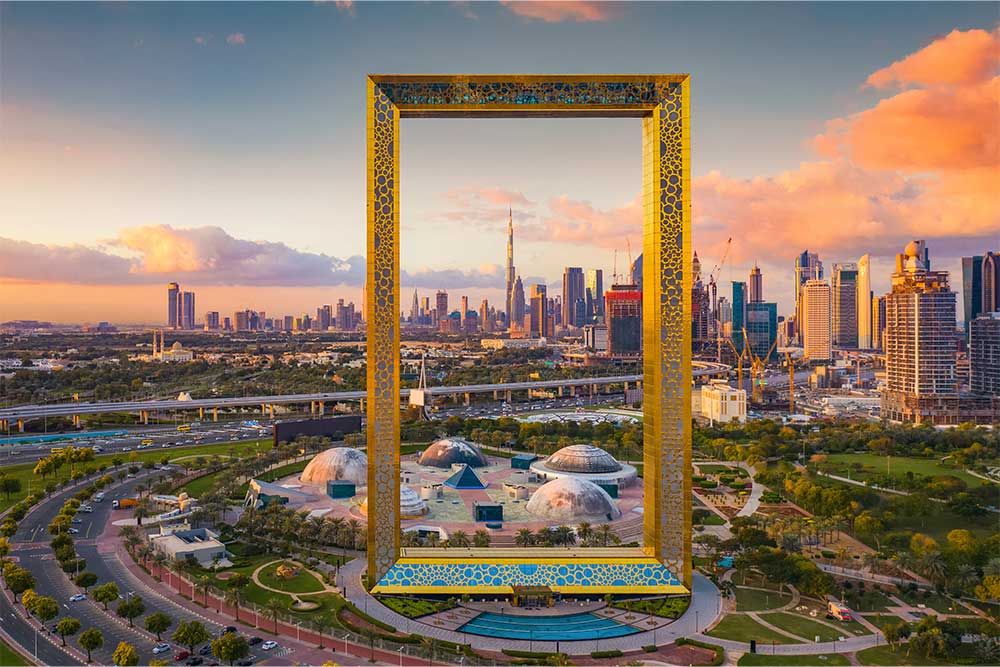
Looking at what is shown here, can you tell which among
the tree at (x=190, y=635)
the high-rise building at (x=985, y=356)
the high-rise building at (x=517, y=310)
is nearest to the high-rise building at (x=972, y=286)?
the high-rise building at (x=985, y=356)

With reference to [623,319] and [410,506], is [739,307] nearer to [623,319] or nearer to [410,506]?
[623,319]

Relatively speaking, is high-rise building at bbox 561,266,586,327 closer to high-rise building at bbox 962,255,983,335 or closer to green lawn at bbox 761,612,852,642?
high-rise building at bbox 962,255,983,335

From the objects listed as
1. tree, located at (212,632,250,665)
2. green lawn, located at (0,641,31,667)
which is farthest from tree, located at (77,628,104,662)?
tree, located at (212,632,250,665)

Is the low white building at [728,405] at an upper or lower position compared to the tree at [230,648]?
upper

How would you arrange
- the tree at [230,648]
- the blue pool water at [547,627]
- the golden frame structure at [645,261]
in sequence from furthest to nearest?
the golden frame structure at [645,261] → the blue pool water at [547,627] → the tree at [230,648]

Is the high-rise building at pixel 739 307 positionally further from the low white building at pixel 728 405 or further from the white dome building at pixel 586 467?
the white dome building at pixel 586 467

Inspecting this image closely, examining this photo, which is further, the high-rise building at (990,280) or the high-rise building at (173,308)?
the high-rise building at (173,308)

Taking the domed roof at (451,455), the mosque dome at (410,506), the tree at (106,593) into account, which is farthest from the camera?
the domed roof at (451,455)
